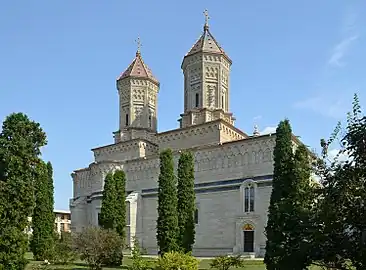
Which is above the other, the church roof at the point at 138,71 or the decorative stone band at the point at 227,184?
the church roof at the point at 138,71

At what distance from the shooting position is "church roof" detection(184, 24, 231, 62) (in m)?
45.8

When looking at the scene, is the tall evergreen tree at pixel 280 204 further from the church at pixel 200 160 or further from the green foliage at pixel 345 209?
the church at pixel 200 160

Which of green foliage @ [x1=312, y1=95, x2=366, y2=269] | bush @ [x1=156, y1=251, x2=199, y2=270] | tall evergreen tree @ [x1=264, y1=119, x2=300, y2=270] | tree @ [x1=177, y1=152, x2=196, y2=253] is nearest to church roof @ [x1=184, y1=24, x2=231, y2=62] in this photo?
tree @ [x1=177, y1=152, x2=196, y2=253]

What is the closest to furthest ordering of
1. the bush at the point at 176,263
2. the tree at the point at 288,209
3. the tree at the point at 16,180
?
the tree at the point at 288,209, the bush at the point at 176,263, the tree at the point at 16,180

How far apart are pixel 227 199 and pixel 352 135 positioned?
2757 cm

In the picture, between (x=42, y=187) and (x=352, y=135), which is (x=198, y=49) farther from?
(x=352, y=135)

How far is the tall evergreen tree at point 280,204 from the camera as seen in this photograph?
16.9 m

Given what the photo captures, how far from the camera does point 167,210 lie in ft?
96.6

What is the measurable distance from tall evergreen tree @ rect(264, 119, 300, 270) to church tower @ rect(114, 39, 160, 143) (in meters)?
26.6

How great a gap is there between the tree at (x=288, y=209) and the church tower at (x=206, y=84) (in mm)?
19156

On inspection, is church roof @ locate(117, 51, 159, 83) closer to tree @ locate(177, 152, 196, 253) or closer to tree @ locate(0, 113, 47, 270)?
tree @ locate(177, 152, 196, 253)

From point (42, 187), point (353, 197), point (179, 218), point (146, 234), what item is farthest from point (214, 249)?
point (353, 197)

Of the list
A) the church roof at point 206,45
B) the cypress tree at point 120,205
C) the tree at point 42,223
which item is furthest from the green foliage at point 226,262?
the church roof at point 206,45

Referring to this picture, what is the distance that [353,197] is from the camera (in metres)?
11.8
